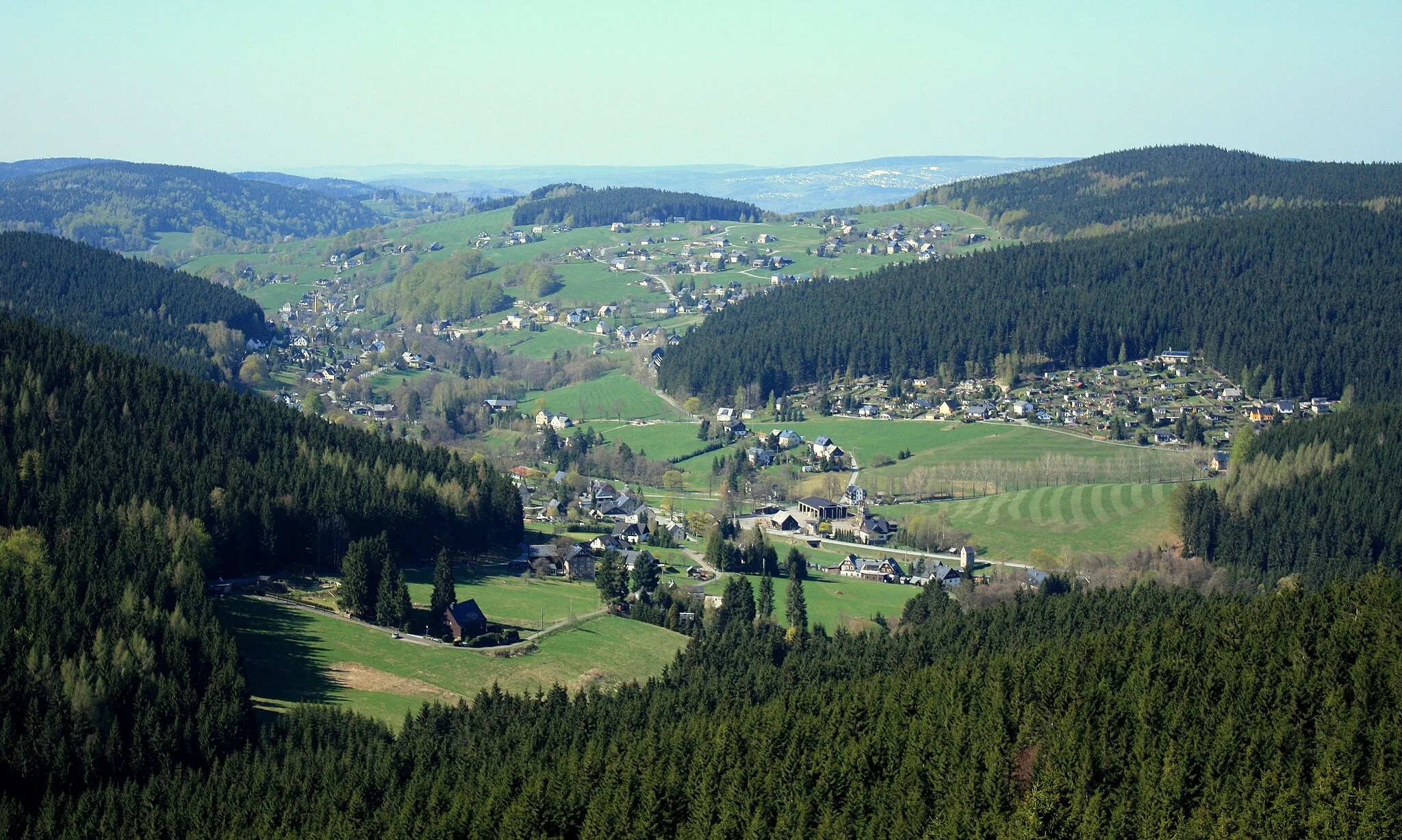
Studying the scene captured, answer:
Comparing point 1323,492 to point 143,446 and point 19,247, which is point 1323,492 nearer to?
point 143,446

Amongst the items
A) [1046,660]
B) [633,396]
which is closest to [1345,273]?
[633,396]

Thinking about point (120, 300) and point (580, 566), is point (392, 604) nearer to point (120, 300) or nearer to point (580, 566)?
point (580, 566)

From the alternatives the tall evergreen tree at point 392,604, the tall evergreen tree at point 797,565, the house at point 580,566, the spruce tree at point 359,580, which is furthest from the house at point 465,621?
the tall evergreen tree at point 797,565

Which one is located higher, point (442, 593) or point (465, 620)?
point (442, 593)

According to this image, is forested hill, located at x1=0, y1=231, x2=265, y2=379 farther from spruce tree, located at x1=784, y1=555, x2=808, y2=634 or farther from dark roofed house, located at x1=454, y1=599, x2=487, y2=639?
spruce tree, located at x1=784, y1=555, x2=808, y2=634

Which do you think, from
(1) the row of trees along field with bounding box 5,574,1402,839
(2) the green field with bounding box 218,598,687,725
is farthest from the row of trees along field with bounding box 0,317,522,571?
(1) the row of trees along field with bounding box 5,574,1402,839

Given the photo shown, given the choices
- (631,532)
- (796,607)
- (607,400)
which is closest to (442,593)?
(796,607)

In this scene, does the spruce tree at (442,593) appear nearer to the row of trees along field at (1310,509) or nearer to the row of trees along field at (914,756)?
the row of trees along field at (914,756)

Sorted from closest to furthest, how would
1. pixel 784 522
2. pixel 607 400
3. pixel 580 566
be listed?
pixel 580 566 < pixel 784 522 < pixel 607 400
